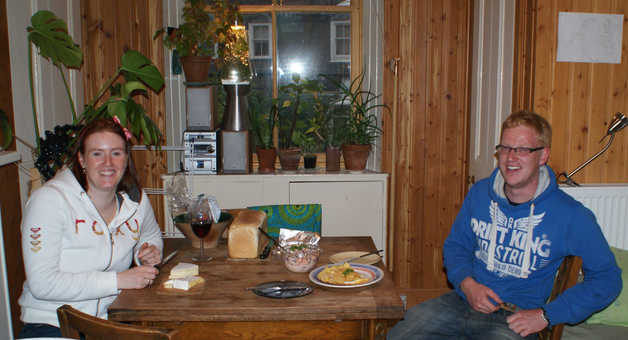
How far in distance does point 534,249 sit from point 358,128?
1.98 meters

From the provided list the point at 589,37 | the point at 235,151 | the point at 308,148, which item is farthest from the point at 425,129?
the point at 235,151

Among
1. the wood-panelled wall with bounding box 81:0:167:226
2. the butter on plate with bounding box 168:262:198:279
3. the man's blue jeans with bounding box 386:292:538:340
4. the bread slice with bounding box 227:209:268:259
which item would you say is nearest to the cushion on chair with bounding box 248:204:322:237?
the bread slice with bounding box 227:209:268:259

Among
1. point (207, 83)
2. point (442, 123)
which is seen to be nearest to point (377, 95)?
point (442, 123)

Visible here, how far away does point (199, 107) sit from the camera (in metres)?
3.46

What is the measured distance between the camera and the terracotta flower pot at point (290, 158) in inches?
143

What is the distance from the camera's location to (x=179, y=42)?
343 centimetres

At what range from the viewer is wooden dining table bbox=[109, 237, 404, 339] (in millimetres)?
1415

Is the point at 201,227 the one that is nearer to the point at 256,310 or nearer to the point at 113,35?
the point at 256,310

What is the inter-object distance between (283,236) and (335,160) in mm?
1776

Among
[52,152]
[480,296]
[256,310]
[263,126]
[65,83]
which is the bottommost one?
[480,296]

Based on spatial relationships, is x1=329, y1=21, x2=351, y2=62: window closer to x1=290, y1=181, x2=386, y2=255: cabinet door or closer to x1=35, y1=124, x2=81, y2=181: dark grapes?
x1=290, y1=181, x2=386, y2=255: cabinet door

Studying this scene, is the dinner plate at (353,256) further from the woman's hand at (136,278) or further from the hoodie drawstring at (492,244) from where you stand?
the woman's hand at (136,278)

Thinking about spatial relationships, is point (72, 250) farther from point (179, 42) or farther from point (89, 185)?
point (179, 42)

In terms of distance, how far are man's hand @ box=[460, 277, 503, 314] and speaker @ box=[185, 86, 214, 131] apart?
2.19m
